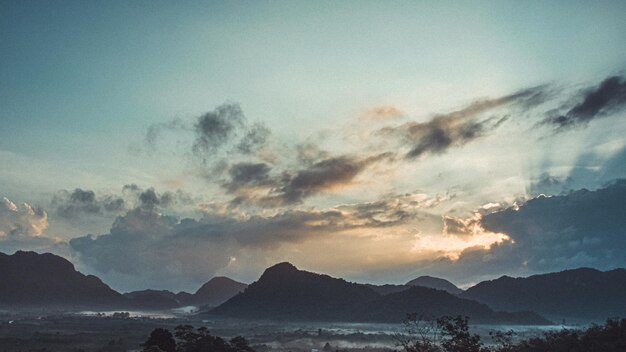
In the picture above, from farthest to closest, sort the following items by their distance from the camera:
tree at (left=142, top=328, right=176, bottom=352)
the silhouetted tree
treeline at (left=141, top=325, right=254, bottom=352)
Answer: tree at (left=142, top=328, right=176, bottom=352) < treeline at (left=141, top=325, right=254, bottom=352) < the silhouetted tree

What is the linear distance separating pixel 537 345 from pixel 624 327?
19337 mm

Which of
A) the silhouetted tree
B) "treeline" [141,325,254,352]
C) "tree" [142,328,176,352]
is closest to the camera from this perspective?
the silhouetted tree

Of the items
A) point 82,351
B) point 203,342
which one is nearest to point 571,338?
point 203,342

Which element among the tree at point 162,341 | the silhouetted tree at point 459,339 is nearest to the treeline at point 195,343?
the tree at point 162,341

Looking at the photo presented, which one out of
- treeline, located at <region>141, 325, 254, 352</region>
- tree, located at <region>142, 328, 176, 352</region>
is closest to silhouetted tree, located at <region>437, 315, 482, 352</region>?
treeline, located at <region>141, 325, 254, 352</region>

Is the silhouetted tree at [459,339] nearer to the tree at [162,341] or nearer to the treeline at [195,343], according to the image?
the treeline at [195,343]

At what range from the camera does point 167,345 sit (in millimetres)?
109500

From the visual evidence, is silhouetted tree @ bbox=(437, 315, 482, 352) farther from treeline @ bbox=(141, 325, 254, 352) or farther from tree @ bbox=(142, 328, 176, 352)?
tree @ bbox=(142, 328, 176, 352)

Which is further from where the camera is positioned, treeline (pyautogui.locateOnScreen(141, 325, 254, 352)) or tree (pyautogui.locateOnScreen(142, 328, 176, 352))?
tree (pyautogui.locateOnScreen(142, 328, 176, 352))

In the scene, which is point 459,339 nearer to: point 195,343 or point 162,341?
point 195,343

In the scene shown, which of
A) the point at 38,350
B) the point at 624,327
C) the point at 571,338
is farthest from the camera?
the point at 38,350

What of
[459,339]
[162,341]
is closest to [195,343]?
[162,341]

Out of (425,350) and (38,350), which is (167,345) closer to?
(425,350)

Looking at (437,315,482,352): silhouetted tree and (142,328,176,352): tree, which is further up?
(437,315,482,352): silhouetted tree
